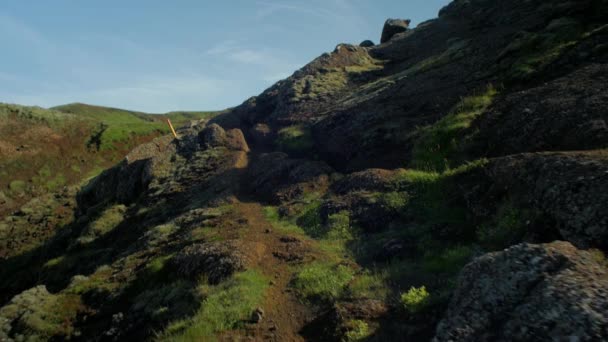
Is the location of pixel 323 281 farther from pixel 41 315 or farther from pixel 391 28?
pixel 391 28

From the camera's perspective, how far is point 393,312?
10.7 meters

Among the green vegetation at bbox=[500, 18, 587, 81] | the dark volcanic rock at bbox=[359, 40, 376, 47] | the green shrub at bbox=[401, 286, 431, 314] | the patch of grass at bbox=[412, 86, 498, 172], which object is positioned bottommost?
the green shrub at bbox=[401, 286, 431, 314]

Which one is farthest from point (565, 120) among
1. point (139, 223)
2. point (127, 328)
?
point (139, 223)

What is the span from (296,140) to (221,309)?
24.0 metres

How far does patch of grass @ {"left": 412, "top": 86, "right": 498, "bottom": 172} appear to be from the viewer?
20.8 metres

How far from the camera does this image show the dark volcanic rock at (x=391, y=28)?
253 feet

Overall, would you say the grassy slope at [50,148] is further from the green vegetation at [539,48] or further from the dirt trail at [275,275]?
the green vegetation at [539,48]

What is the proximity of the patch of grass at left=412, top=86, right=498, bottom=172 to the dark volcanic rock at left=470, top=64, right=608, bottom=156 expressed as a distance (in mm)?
1032

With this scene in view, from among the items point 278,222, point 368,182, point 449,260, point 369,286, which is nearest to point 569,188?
point 449,260

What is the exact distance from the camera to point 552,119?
16703 mm

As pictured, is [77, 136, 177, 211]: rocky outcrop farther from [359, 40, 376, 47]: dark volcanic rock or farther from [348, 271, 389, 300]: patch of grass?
[359, 40, 376, 47]: dark volcanic rock

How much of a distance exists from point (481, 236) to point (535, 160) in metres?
3.39

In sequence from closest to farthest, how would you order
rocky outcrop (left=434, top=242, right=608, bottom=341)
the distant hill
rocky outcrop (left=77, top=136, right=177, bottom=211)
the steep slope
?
1. rocky outcrop (left=434, top=242, right=608, bottom=341)
2. rocky outcrop (left=77, top=136, right=177, bottom=211)
3. the steep slope
4. the distant hill

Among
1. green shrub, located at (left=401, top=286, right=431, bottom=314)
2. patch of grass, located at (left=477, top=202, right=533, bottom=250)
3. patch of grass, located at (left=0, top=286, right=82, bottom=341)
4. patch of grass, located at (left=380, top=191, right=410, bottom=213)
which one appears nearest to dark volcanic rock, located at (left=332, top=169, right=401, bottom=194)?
patch of grass, located at (left=380, top=191, right=410, bottom=213)
